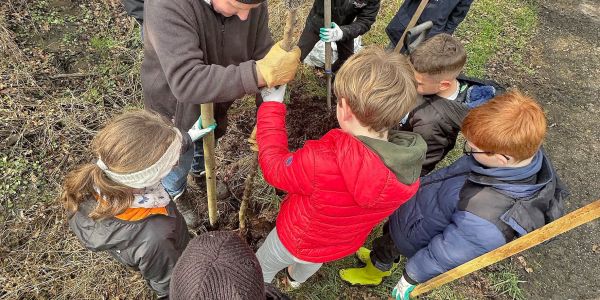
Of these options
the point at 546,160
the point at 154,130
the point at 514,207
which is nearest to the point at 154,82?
the point at 154,130

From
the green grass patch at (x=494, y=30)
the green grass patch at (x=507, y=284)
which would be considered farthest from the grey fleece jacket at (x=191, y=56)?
the green grass patch at (x=494, y=30)

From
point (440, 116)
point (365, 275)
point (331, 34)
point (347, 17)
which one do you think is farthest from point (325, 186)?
point (347, 17)

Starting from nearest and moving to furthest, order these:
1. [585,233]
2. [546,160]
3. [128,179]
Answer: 1. [128,179]
2. [546,160]
3. [585,233]

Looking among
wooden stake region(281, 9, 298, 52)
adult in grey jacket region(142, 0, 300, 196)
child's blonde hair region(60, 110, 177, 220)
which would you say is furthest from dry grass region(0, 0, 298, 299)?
wooden stake region(281, 9, 298, 52)

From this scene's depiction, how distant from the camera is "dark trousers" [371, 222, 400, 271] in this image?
2.69m

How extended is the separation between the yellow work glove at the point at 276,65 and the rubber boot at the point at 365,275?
1764 mm

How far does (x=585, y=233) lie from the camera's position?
376 centimetres

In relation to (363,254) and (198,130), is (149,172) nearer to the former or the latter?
(198,130)

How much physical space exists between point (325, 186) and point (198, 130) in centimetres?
85

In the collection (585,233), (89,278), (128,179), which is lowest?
(585,233)

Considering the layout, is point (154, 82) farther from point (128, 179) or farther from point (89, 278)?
point (89, 278)

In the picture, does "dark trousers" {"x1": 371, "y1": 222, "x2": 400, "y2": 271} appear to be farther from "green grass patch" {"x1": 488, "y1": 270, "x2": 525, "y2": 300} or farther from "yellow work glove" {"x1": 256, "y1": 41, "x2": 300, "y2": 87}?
"yellow work glove" {"x1": 256, "y1": 41, "x2": 300, "y2": 87}

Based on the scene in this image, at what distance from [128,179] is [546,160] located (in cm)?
186

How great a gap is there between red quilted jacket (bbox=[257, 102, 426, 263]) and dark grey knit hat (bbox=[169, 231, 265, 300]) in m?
0.64
